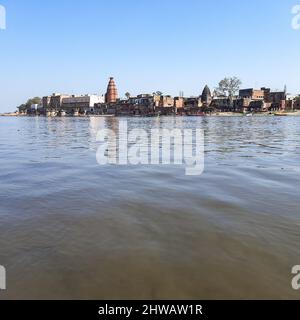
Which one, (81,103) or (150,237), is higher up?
(81,103)

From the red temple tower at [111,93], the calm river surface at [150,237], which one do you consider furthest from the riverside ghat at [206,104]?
the calm river surface at [150,237]

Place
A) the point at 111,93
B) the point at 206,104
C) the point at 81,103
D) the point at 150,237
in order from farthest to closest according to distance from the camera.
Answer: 1. the point at 81,103
2. the point at 111,93
3. the point at 206,104
4. the point at 150,237

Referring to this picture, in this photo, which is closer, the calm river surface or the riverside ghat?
the calm river surface

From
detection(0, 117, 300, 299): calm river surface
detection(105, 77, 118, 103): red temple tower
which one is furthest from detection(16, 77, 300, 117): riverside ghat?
detection(0, 117, 300, 299): calm river surface

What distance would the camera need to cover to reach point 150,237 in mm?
4488

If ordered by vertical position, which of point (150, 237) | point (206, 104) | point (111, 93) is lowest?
point (150, 237)

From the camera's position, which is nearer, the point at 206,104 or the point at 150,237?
the point at 150,237

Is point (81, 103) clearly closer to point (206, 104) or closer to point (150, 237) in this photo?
point (206, 104)

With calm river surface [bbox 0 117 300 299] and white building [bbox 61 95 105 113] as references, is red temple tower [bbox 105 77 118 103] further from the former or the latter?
calm river surface [bbox 0 117 300 299]

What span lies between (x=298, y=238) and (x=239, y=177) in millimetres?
4135

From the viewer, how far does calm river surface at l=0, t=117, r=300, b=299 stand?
333cm

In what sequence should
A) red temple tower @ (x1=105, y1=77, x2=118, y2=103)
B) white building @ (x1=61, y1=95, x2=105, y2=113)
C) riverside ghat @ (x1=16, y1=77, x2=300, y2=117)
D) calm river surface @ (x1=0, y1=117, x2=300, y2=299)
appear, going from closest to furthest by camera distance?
calm river surface @ (x1=0, y1=117, x2=300, y2=299) → riverside ghat @ (x1=16, y1=77, x2=300, y2=117) → red temple tower @ (x1=105, y1=77, x2=118, y2=103) → white building @ (x1=61, y1=95, x2=105, y2=113)

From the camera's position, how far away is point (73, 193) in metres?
6.88

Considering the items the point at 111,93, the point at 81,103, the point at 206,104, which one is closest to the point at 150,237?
the point at 206,104
